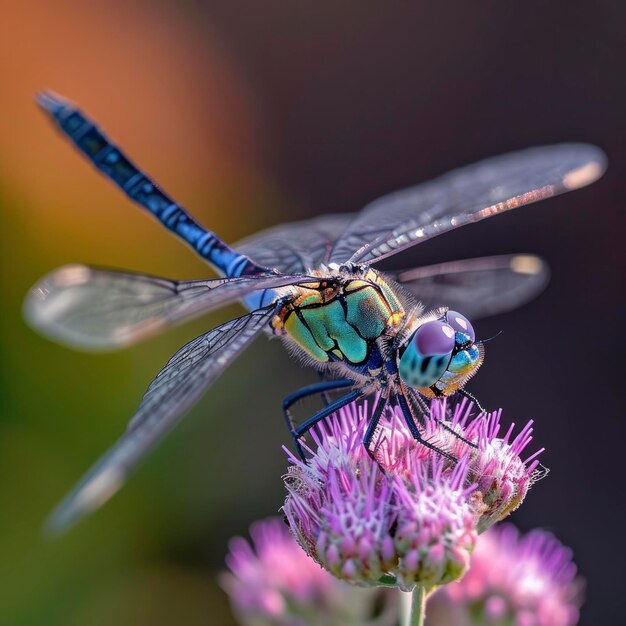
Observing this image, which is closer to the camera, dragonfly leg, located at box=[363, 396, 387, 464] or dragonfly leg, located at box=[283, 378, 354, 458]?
dragonfly leg, located at box=[363, 396, 387, 464]

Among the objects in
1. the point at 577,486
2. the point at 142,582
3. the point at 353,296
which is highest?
the point at 353,296

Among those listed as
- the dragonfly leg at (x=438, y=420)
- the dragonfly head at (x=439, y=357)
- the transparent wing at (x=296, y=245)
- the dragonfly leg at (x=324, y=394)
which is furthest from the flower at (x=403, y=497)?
the transparent wing at (x=296, y=245)

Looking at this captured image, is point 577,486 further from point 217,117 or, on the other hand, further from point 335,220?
point 217,117

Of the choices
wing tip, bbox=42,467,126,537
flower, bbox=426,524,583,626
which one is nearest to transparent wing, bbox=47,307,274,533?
wing tip, bbox=42,467,126,537

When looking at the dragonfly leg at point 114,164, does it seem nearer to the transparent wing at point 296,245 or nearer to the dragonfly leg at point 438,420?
the transparent wing at point 296,245

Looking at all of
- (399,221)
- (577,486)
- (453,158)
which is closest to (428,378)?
(399,221)

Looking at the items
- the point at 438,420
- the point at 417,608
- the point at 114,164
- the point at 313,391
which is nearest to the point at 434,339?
the point at 438,420

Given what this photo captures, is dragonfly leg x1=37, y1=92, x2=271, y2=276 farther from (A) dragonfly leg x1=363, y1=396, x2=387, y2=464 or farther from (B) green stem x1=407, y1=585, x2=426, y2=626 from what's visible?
(B) green stem x1=407, y1=585, x2=426, y2=626
